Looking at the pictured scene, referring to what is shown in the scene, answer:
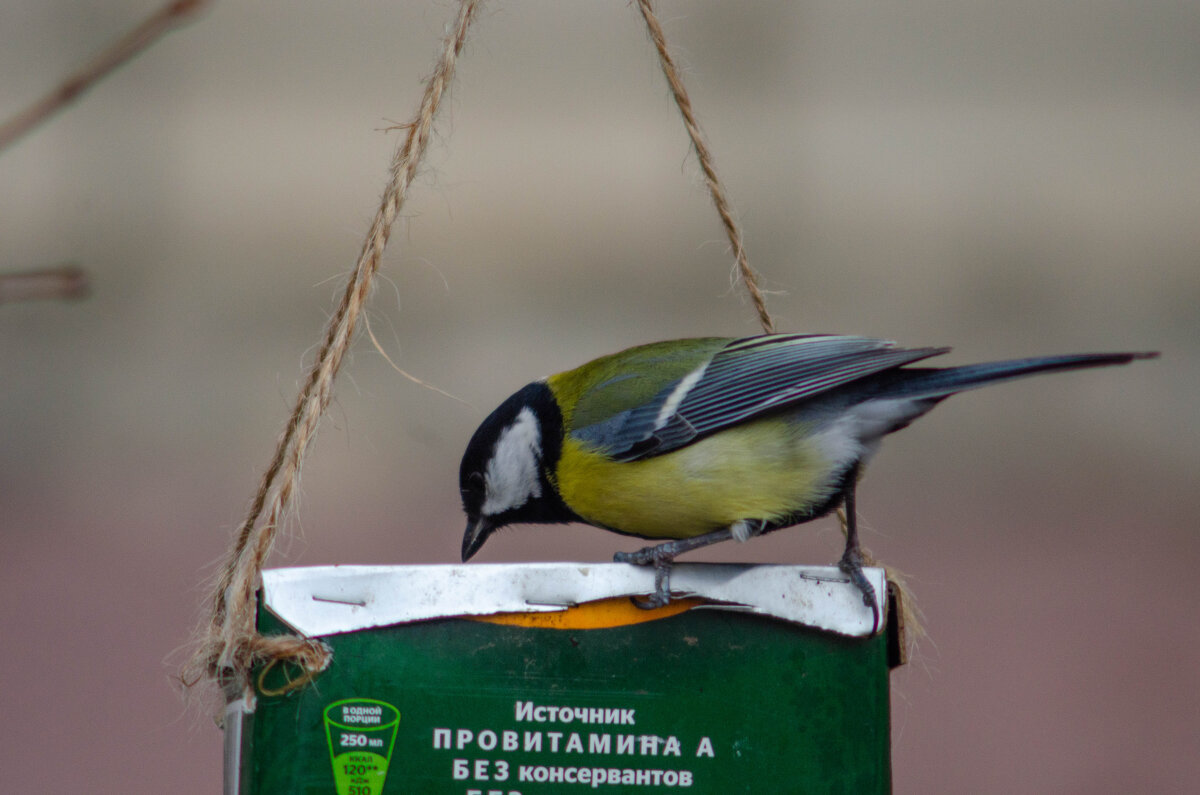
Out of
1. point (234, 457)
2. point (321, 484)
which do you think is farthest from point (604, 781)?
point (234, 457)

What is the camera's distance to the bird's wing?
4.65 feet

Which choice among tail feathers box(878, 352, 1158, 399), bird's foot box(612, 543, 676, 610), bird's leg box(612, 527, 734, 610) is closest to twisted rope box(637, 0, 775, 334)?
tail feathers box(878, 352, 1158, 399)

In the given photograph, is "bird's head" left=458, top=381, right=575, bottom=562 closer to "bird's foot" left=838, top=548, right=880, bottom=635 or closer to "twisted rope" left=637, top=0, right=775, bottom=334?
"twisted rope" left=637, top=0, right=775, bottom=334

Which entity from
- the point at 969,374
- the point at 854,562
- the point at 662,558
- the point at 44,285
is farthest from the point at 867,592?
the point at 44,285

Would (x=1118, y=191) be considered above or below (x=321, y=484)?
above

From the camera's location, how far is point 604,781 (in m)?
1.14

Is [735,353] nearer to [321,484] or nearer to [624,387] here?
[624,387]

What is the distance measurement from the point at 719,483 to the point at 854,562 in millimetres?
183

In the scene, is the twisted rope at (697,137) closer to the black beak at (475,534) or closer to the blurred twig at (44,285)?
the black beak at (475,534)

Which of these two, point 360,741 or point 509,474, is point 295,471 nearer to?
point 360,741

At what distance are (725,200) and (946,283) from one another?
400 cm

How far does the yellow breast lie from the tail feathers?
136 mm

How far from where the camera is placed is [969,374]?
139 cm

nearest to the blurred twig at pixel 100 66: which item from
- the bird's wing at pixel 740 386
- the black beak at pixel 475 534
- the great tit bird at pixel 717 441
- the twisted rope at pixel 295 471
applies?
the twisted rope at pixel 295 471
